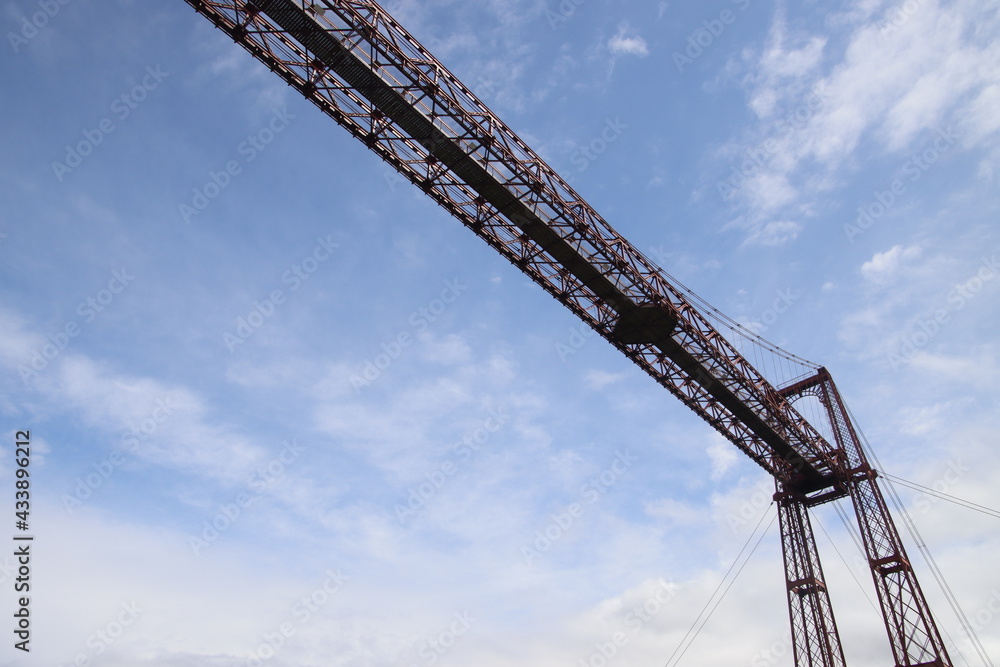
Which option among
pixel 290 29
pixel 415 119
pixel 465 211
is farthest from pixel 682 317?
pixel 290 29

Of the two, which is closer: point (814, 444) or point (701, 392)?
point (701, 392)

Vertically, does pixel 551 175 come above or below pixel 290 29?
above

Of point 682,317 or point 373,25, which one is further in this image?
point 682,317

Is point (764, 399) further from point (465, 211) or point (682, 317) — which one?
point (465, 211)

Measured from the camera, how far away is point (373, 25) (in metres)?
12.3

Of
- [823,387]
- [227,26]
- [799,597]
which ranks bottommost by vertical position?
[799,597]

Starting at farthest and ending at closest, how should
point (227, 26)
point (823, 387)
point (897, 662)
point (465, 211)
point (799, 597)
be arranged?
point (823, 387) → point (799, 597) → point (897, 662) → point (465, 211) → point (227, 26)

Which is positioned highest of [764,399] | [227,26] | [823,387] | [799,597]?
[823,387]

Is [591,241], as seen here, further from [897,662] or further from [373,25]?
[897,662]

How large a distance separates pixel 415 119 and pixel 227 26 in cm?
371

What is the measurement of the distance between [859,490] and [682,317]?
36.0 feet

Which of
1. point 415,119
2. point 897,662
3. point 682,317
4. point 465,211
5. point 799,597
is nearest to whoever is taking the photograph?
point 415,119

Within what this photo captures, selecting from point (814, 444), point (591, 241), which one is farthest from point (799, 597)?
point (591, 241)

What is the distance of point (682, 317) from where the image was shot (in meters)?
17.9
